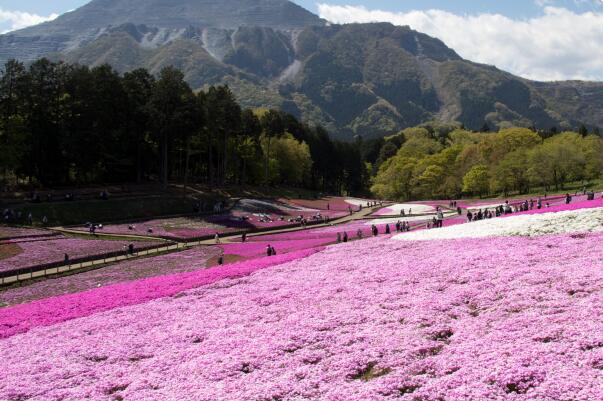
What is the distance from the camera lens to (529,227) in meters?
36.7

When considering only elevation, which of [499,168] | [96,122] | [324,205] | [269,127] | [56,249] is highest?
[269,127]

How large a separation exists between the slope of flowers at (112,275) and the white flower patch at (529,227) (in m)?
17.5

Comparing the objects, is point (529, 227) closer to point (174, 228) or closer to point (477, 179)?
point (174, 228)

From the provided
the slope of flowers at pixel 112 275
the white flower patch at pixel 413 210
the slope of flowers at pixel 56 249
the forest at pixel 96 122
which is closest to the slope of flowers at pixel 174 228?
the slope of flowers at pixel 56 249

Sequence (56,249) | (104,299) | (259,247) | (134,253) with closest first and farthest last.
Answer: (104,299)
(56,249)
(134,253)
(259,247)

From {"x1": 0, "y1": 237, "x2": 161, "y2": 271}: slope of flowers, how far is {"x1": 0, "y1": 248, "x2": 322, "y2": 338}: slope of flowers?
1206 cm

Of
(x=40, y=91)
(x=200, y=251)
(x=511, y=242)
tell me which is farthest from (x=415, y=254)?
(x=40, y=91)

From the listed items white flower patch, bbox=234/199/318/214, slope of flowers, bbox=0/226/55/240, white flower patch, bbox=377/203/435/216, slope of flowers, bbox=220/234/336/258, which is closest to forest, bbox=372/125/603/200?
white flower patch, bbox=377/203/435/216

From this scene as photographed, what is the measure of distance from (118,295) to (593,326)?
24.7 m

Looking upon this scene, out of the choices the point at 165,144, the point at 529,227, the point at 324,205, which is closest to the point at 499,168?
the point at 324,205

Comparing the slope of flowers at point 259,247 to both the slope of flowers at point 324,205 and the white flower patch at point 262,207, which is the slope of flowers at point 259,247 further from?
the slope of flowers at point 324,205

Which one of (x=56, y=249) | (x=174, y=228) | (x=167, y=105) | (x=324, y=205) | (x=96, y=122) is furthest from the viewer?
(x=324, y=205)

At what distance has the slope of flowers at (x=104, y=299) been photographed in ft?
89.7

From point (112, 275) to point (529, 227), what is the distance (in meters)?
30.2
